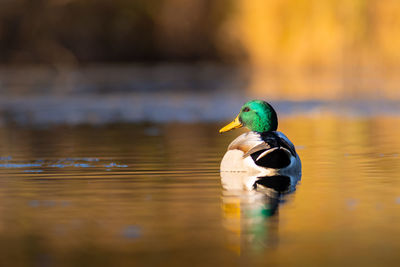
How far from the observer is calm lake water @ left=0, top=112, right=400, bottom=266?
208 inches

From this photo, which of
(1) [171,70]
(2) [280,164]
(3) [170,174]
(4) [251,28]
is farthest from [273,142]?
(1) [171,70]

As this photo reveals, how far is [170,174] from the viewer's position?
8.77m

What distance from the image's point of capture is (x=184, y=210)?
669 centimetres

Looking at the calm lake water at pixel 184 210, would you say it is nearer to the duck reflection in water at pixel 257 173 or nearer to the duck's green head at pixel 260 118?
the duck reflection in water at pixel 257 173

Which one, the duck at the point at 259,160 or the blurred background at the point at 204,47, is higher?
the blurred background at the point at 204,47

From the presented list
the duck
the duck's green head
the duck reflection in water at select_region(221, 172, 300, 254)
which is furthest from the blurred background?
the duck reflection in water at select_region(221, 172, 300, 254)

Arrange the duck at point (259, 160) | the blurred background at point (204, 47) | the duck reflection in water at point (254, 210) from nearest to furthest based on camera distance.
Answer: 1. the duck reflection in water at point (254, 210)
2. the duck at point (259, 160)
3. the blurred background at point (204, 47)

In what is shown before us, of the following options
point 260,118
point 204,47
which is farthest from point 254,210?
point 204,47

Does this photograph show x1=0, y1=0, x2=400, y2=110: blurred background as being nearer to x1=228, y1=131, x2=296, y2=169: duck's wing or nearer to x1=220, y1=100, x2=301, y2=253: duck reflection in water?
x1=220, y1=100, x2=301, y2=253: duck reflection in water

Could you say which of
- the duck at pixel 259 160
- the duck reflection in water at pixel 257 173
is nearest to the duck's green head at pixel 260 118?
the duck reflection in water at pixel 257 173

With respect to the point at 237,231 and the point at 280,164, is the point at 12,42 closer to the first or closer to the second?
the point at 280,164

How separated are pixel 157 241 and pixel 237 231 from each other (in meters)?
0.52

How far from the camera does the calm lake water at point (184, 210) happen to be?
529 centimetres

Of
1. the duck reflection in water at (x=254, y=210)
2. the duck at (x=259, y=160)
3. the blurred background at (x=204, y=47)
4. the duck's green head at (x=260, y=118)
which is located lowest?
the duck reflection in water at (x=254, y=210)
